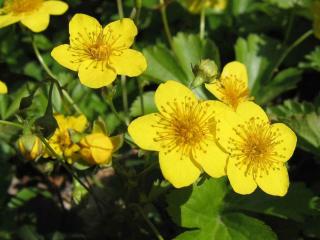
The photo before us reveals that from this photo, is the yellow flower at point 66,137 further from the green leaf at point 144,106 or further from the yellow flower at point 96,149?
the green leaf at point 144,106

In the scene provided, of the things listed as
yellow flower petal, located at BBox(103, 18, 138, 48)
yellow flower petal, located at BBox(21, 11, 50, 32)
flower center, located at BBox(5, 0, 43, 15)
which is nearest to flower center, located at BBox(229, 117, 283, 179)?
yellow flower petal, located at BBox(103, 18, 138, 48)

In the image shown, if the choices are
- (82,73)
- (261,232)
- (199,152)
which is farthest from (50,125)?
(261,232)

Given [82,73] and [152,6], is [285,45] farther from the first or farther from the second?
[82,73]

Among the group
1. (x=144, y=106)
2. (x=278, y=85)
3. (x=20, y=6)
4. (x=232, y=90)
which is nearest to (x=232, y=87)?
(x=232, y=90)

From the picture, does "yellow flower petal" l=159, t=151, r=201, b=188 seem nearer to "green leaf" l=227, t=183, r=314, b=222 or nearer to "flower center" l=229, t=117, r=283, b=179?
→ "flower center" l=229, t=117, r=283, b=179

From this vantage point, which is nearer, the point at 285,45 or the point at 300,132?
the point at 300,132

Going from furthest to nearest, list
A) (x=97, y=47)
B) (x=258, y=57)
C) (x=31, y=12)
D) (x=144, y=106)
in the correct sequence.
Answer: (x=258, y=57)
(x=144, y=106)
(x=31, y=12)
(x=97, y=47)

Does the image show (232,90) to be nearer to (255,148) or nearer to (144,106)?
(255,148)
